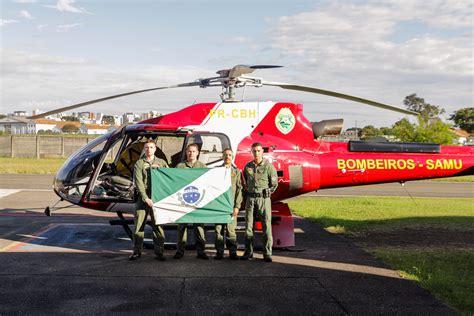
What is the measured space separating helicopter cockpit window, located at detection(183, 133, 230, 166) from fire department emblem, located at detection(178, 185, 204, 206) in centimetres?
106

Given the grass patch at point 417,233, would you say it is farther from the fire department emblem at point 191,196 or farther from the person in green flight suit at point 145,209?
the person in green flight suit at point 145,209

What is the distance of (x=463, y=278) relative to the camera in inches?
273

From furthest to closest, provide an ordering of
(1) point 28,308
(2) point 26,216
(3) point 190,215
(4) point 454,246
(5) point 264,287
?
(2) point 26,216
(4) point 454,246
(3) point 190,215
(5) point 264,287
(1) point 28,308

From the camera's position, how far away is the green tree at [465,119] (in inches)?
3378

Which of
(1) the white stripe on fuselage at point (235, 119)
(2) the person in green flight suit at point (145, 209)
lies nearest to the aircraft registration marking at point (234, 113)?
(1) the white stripe on fuselage at point (235, 119)

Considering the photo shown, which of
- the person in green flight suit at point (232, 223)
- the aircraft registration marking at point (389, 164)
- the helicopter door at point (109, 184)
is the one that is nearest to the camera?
the person in green flight suit at point (232, 223)

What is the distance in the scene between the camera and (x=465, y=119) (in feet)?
286

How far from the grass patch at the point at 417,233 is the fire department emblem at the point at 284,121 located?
2937 mm

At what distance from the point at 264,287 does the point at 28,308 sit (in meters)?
3.12

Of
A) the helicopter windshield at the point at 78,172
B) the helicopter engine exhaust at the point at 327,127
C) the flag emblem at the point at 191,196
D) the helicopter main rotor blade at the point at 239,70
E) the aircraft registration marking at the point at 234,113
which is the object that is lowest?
the flag emblem at the point at 191,196

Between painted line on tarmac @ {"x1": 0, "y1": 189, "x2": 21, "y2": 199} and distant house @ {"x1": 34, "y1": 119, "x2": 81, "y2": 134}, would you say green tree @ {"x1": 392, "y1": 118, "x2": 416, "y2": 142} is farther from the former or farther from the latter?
distant house @ {"x1": 34, "y1": 119, "x2": 81, "y2": 134}

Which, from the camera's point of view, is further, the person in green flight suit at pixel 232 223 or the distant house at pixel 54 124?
the distant house at pixel 54 124

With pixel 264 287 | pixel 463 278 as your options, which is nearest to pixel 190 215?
pixel 264 287

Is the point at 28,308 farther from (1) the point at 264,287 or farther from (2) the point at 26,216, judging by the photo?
(2) the point at 26,216
